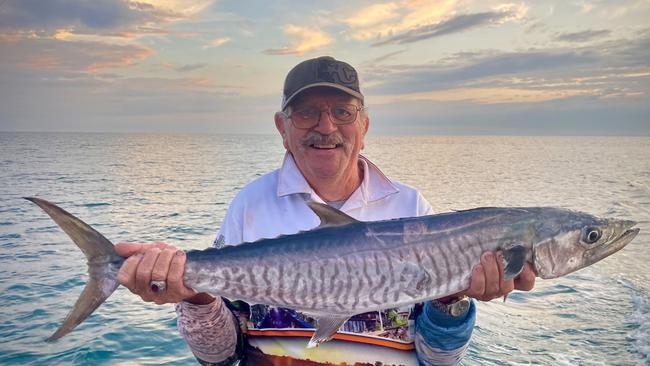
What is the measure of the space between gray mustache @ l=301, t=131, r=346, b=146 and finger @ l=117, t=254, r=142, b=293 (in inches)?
54.0

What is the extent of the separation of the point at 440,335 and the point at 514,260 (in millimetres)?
688

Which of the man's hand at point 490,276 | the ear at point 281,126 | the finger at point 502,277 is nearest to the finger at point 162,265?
the ear at point 281,126

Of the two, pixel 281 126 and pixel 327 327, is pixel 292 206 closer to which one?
pixel 281 126

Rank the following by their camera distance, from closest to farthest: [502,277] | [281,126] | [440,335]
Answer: [502,277]
[440,335]
[281,126]

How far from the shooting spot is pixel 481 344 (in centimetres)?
745

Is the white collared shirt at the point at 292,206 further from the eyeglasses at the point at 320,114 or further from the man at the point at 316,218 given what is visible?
the eyeglasses at the point at 320,114

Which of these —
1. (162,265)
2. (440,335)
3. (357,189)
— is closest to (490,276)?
(440,335)

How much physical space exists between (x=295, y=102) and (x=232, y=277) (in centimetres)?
131

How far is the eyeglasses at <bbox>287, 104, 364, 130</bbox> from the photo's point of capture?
351cm

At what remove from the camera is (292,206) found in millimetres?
3576

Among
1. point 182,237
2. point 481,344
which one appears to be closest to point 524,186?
point 182,237

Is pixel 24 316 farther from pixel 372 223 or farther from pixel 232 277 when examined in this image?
pixel 372 223

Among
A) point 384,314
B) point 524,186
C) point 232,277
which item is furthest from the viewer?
point 524,186

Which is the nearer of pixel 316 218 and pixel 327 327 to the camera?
pixel 327 327
